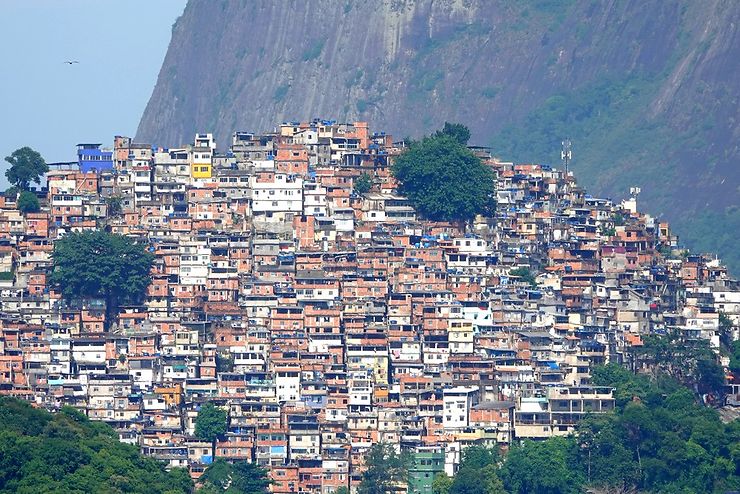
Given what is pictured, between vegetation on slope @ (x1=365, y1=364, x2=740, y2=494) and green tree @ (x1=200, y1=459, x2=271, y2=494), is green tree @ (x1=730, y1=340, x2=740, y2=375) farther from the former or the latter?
green tree @ (x1=200, y1=459, x2=271, y2=494)

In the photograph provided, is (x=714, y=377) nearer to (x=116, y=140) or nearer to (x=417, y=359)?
(x=417, y=359)

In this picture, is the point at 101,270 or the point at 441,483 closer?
the point at 441,483

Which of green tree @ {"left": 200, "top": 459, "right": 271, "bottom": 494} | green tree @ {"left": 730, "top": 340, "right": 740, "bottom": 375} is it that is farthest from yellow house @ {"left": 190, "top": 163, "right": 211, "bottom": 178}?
green tree @ {"left": 730, "top": 340, "right": 740, "bottom": 375}

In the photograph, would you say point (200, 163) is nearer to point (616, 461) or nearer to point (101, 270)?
point (101, 270)

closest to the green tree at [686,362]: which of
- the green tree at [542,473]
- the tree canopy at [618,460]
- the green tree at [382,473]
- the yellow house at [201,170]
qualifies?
the tree canopy at [618,460]

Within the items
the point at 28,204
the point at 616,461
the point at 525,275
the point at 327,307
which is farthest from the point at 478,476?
the point at 28,204

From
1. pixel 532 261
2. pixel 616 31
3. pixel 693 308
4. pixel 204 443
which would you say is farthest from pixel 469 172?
pixel 616 31

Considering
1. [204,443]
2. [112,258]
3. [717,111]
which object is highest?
[717,111]
